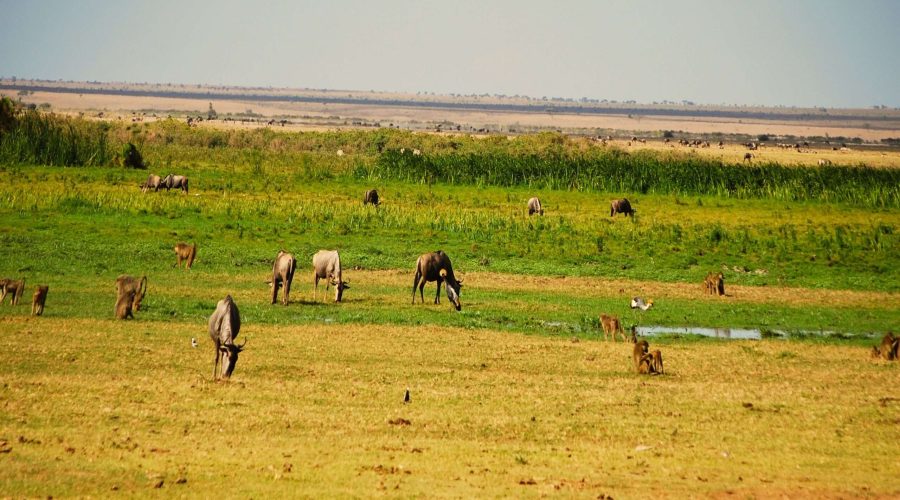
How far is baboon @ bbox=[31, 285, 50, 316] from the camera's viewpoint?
77.3ft

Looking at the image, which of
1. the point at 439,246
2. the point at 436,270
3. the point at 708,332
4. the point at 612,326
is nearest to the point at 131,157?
the point at 439,246

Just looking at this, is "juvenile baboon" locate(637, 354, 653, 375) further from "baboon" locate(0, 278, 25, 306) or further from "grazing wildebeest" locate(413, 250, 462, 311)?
"baboon" locate(0, 278, 25, 306)

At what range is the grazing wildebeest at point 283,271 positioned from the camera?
27.2 metres

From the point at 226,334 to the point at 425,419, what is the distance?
4068mm

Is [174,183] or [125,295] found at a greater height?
[125,295]

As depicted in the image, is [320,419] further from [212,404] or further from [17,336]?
[17,336]

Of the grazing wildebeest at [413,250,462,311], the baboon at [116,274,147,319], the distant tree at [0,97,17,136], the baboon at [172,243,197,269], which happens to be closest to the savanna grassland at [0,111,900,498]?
the baboon at [116,274,147,319]

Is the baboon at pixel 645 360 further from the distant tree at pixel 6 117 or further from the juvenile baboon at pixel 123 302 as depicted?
the distant tree at pixel 6 117

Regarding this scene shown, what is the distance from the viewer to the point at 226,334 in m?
18.8

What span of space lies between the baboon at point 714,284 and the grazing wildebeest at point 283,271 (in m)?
11.7

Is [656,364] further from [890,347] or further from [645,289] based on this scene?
[645,289]

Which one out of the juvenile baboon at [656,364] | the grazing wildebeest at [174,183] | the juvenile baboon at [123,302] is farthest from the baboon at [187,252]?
the grazing wildebeest at [174,183]

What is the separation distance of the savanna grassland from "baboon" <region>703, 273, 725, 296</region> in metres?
0.56

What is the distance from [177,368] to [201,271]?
1347cm
